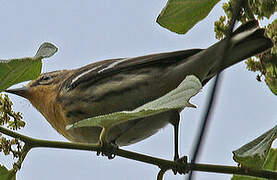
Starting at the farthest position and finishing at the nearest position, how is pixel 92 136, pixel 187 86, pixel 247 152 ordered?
pixel 92 136
pixel 247 152
pixel 187 86

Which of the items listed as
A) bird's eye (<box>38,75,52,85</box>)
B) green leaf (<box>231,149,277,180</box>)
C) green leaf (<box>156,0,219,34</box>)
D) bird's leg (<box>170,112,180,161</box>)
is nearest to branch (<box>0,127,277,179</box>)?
green leaf (<box>231,149,277,180</box>)

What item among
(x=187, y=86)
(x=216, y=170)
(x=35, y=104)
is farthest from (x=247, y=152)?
(x=35, y=104)

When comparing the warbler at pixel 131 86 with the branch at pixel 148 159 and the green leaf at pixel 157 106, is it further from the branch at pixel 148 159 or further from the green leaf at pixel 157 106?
the green leaf at pixel 157 106

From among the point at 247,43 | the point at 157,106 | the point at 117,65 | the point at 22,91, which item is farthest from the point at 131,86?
the point at 157,106

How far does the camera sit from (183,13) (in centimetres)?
167

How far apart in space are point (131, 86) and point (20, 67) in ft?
3.85

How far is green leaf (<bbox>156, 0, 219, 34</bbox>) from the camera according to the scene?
1.62 m

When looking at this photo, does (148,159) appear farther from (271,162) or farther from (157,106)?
(271,162)

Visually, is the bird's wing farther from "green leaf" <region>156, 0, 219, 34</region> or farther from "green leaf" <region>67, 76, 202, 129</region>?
"green leaf" <region>67, 76, 202, 129</region>

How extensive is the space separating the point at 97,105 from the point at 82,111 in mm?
104

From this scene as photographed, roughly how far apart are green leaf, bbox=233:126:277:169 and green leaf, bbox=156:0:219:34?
497mm

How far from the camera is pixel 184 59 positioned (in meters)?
2.71

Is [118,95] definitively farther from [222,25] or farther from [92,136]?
[222,25]

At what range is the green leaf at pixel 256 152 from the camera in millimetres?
1443
